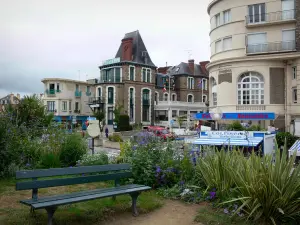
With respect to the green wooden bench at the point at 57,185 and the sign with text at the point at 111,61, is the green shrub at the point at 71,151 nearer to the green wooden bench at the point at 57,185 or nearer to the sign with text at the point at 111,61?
the green wooden bench at the point at 57,185

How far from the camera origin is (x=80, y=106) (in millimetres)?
55688

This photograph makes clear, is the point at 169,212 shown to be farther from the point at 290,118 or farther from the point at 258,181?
the point at 290,118

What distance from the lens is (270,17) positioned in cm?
2570

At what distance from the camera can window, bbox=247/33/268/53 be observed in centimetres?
2591

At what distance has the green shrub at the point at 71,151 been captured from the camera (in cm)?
1057

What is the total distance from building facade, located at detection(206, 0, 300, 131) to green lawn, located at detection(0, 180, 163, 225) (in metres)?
20.9

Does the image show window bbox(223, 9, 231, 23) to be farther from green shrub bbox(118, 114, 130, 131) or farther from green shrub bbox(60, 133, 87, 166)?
green shrub bbox(60, 133, 87, 166)

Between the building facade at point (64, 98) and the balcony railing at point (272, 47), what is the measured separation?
33126 mm

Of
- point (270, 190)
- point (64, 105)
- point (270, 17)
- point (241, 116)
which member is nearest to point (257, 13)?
point (270, 17)

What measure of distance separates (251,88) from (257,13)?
6276 mm

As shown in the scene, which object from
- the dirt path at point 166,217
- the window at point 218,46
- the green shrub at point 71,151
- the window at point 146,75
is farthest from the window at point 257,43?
the window at point 146,75

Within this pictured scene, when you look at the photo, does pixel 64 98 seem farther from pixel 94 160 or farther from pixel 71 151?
pixel 94 160

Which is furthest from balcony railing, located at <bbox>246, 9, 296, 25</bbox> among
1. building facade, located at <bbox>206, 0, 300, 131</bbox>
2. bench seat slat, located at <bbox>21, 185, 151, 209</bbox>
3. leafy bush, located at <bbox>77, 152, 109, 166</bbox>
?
bench seat slat, located at <bbox>21, 185, 151, 209</bbox>

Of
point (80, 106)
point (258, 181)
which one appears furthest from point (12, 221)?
point (80, 106)
